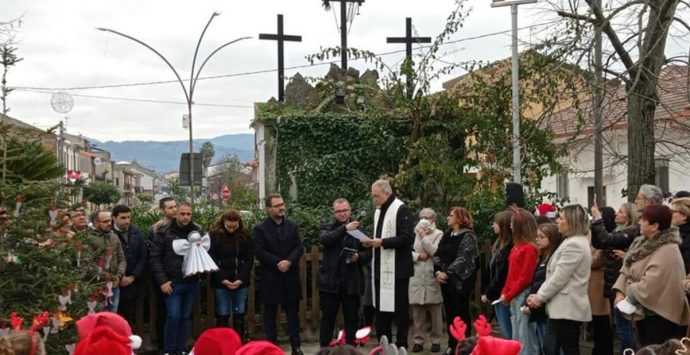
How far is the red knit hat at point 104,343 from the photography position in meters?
4.17

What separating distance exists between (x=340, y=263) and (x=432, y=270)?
136cm

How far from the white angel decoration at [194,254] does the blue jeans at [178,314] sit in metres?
0.26

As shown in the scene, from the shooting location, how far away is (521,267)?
851cm

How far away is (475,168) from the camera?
46.5 feet

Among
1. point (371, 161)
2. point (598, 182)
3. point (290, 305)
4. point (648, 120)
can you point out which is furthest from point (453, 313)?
point (598, 182)

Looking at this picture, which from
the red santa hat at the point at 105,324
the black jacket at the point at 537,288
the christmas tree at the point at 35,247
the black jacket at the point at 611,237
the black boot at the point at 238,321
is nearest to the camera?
the red santa hat at the point at 105,324

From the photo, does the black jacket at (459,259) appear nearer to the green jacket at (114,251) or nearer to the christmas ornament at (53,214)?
the green jacket at (114,251)

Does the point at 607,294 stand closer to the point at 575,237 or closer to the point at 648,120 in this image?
the point at 575,237

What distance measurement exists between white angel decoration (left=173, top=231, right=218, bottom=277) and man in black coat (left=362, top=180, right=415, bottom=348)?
6.16 feet

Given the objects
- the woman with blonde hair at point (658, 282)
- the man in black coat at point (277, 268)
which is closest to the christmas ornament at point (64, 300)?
the man in black coat at point (277, 268)

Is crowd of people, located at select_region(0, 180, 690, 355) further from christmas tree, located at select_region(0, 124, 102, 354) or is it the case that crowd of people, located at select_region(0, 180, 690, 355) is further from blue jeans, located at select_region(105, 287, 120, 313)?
christmas tree, located at select_region(0, 124, 102, 354)

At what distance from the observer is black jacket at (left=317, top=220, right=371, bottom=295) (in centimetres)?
931

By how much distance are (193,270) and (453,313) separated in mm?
3043

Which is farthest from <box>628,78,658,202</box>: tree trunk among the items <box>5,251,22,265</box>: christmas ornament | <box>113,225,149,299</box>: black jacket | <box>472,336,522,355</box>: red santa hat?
<box>5,251,22,265</box>: christmas ornament
